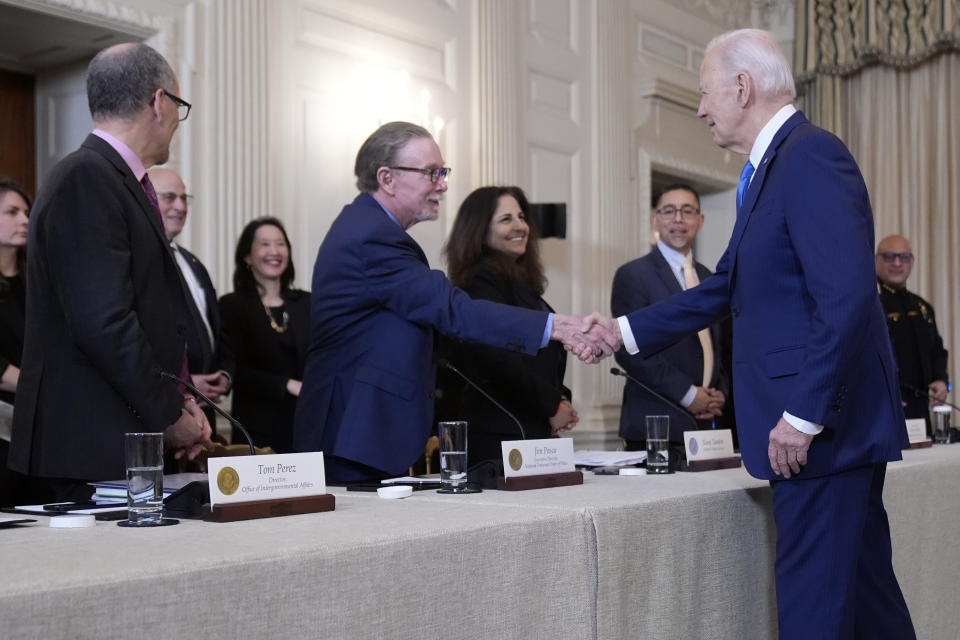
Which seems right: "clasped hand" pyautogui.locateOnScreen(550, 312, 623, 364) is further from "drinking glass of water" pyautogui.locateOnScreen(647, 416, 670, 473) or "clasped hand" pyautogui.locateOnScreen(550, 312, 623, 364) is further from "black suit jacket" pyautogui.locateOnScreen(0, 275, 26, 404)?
"black suit jacket" pyautogui.locateOnScreen(0, 275, 26, 404)

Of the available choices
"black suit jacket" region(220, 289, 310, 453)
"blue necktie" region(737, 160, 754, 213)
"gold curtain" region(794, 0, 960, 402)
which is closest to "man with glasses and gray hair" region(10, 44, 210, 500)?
"blue necktie" region(737, 160, 754, 213)

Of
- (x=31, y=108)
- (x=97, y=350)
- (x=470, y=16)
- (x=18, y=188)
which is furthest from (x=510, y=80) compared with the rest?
(x=97, y=350)

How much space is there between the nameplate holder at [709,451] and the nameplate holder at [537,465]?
Answer: 0.42m

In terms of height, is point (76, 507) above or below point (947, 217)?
below

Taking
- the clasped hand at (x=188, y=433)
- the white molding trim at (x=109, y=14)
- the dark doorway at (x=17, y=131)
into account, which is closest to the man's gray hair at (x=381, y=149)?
the clasped hand at (x=188, y=433)

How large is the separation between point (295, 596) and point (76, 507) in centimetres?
64

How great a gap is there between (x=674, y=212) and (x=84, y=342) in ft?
8.32

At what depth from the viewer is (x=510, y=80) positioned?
20.0 ft

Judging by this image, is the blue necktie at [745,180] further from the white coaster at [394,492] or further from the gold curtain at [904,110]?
the gold curtain at [904,110]

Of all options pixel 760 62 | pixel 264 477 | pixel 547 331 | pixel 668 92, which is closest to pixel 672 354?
pixel 547 331

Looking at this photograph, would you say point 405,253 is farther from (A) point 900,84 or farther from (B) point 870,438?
(A) point 900,84

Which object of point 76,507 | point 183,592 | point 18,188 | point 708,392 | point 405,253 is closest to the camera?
point 183,592

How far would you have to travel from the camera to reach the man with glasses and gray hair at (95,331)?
6.56ft

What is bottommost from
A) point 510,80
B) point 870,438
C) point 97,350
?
point 870,438
